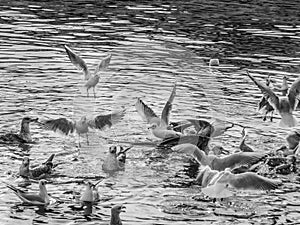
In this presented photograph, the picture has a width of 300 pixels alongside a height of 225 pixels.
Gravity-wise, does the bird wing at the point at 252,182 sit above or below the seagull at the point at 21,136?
above

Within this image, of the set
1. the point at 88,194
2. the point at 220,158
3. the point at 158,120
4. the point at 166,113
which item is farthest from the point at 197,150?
the point at 88,194

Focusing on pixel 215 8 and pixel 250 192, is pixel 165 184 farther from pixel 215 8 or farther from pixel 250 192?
pixel 215 8

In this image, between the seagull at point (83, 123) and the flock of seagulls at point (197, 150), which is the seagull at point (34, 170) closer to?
the flock of seagulls at point (197, 150)

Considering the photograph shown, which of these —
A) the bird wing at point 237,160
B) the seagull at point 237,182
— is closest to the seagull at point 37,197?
the seagull at point 237,182

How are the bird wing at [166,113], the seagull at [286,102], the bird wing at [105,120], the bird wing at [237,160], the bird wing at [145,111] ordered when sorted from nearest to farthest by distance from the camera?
the bird wing at [237,160]
the bird wing at [105,120]
the bird wing at [166,113]
the bird wing at [145,111]
the seagull at [286,102]

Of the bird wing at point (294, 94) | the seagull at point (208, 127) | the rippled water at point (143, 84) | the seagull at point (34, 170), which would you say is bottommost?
the rippled water at point (143, 84)

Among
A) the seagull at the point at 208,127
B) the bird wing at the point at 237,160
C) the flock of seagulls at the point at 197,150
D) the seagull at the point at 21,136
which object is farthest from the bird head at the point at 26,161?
the seagull at the point at 208,127

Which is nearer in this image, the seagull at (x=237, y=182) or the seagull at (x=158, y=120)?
the seagull at (x=237, y=182)

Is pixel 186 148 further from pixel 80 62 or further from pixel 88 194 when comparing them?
pixel 80 62

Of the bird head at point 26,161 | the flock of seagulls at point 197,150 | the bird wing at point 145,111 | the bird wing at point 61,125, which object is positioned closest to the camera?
the flock of seagulls at point 197,150

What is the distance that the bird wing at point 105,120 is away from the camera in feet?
54.1

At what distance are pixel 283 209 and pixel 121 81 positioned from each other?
817 cm

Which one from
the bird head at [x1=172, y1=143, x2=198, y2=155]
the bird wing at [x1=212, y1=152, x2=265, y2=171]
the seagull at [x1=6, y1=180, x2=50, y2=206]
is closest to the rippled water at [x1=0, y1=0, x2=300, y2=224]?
the seagull at [x1=6, y1=180, x2=50, y2=206]

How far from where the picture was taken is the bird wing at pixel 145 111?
1688 cm
